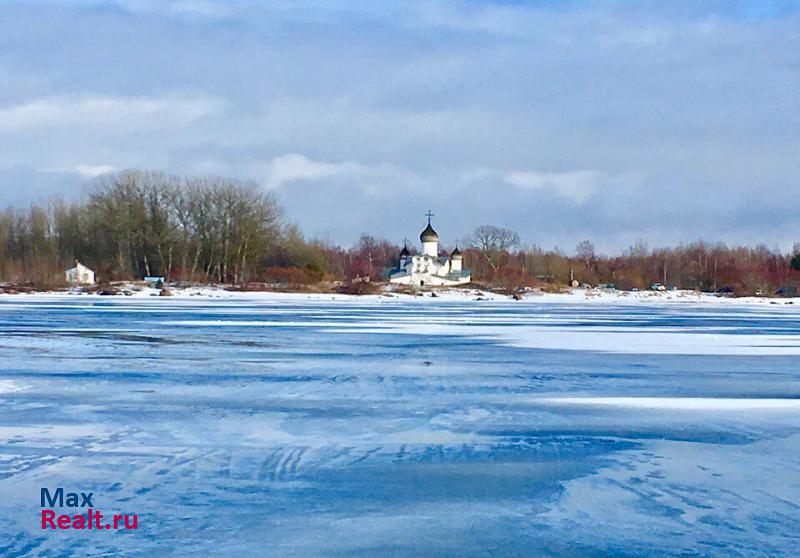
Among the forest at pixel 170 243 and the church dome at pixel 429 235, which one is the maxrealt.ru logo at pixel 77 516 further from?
the church dome at pixel 429 235

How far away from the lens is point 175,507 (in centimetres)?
462

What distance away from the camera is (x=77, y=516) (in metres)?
4.43

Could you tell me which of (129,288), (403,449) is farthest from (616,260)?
(403,449)

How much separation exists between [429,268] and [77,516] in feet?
207

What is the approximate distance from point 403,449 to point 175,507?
1878 millimetres

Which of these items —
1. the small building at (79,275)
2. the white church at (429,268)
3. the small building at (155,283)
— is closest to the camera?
the small building at (155,283)

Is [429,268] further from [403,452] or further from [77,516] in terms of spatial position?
[77,516]

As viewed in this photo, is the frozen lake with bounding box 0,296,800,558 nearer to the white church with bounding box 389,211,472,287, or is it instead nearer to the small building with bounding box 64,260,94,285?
the small building with bounding box 64,260,94,285

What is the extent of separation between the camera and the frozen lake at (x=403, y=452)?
426 centimetres

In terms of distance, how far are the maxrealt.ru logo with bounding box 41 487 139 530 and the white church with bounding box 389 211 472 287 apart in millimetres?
56242

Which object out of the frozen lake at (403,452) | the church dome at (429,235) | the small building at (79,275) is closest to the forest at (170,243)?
the small building at (79,275)

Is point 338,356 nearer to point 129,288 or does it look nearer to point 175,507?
point 175,507

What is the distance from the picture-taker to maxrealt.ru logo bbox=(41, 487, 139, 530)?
4.30m

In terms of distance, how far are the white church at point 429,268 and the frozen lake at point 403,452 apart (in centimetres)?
5046
